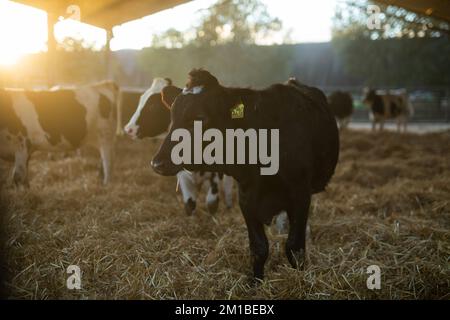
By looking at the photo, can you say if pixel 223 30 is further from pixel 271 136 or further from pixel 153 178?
pixel 271 136

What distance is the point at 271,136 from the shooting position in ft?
9.61

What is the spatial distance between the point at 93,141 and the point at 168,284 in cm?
443

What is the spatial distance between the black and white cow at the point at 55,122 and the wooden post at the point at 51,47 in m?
0.77

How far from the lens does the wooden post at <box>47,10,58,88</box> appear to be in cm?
599

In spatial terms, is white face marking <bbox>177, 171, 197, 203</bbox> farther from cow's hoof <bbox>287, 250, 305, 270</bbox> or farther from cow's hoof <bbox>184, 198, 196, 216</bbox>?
cow's hoof <bbox>287, 250, 305, 270</bbox>

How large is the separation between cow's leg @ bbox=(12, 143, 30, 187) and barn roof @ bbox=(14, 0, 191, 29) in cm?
197

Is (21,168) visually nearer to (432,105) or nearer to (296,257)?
(296,257)

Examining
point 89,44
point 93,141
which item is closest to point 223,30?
point 89,44

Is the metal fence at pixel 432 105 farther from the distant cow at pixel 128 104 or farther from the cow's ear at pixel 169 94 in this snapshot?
the cow's ear at pixel 169 94

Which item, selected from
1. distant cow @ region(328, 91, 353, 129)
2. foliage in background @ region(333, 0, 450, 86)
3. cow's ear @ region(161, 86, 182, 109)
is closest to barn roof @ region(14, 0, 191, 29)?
cow's ear @ region(161, 86, 182, 109)

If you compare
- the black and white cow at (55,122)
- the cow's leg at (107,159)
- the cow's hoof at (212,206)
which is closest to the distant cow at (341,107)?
the black and white cow at (55,122)

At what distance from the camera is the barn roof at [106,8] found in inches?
203

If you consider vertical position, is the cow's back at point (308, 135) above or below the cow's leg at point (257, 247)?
above

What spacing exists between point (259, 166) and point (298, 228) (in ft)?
1.76
